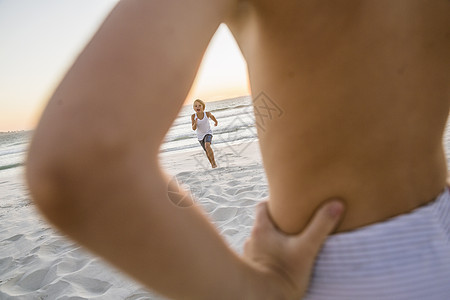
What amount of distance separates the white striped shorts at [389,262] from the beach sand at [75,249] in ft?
1.47

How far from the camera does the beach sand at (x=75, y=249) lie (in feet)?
7.66

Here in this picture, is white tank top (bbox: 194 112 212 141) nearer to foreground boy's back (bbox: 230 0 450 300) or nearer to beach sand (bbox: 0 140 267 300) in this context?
beach sand (bbox: 0 140 267 300)

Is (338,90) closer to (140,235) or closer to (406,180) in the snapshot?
(406,180)

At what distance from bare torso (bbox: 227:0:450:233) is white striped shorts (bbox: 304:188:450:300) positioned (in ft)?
0.11

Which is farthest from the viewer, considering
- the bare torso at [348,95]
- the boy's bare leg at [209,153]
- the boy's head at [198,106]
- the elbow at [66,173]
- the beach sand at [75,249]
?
the boy's head at [198,106]

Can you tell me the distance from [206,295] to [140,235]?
0.16 meters

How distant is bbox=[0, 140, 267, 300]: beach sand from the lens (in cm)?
233

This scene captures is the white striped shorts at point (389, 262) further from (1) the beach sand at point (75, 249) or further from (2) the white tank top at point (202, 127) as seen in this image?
(2) the white tank top at point (202, 127)

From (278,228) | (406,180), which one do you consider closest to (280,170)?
(278,228)

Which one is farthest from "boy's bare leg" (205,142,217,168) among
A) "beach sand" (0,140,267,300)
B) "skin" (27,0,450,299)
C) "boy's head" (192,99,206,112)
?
"skin" (27,0,450,299)

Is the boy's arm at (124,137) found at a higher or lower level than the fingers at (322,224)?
higher

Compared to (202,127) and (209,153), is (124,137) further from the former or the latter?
(202,127)

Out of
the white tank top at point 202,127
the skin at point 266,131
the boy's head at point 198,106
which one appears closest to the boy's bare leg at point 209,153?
the white tank top at point 202,127

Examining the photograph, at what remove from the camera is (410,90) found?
67 centimetres
